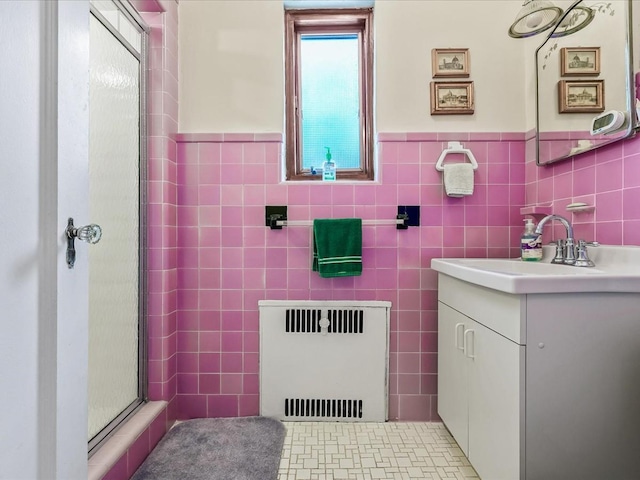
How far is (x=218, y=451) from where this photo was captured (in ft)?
4.83

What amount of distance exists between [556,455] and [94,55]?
1.90m

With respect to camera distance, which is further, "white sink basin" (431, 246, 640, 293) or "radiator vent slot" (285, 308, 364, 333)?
"radiator vent slot" (285, 308, 364, 333)

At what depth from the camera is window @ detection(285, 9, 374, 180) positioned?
6.16 ft

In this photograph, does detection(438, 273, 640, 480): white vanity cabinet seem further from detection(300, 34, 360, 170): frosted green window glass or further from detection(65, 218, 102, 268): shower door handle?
detection(300, 34, 360, 170): frosted green window glass

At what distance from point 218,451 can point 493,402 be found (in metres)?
1.07

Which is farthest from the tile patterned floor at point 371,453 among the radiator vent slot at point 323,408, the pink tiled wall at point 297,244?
the pink tiled wall at point 297,244

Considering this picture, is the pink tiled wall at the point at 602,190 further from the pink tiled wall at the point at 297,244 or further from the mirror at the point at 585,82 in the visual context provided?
the pink tiled wall at the point at 297,244

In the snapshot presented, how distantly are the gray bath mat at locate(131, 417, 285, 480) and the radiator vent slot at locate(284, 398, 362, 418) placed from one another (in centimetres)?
9

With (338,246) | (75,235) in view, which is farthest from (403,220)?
(75,235)

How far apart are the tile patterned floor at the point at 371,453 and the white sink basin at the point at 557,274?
2.44 ft

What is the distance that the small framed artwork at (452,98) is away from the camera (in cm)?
173

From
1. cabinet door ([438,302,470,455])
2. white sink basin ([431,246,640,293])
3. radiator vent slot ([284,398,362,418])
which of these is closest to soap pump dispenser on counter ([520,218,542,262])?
white sink basin ([431,246,640,293])

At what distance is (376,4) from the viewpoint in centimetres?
176

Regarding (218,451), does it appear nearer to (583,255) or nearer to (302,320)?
(302,320)
